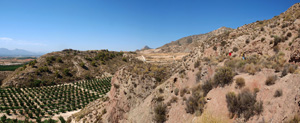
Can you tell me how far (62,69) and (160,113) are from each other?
59.7 m

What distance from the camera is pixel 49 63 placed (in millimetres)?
56594

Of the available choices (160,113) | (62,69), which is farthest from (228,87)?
(62,69)

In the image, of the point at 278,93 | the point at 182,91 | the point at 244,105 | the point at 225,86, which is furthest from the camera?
the point at 182,91

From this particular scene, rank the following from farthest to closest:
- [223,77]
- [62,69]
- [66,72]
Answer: [62,69], [66,72], [223,77]

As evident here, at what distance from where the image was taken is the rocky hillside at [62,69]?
45031 mm

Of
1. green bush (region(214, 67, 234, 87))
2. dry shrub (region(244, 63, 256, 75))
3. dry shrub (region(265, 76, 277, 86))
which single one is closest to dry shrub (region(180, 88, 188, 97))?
green bush (region(214, 67, 234, 87))

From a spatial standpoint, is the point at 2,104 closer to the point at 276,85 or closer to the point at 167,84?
the point at 167,84

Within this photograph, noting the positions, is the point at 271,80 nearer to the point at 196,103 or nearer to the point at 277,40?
the point at 196,103

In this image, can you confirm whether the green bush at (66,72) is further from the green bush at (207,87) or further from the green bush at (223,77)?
the green bush at (223,77)

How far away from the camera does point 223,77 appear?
7641mm

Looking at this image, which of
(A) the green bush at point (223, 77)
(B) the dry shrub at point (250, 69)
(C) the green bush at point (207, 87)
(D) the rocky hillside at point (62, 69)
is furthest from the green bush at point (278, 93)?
(D) the rocky hillside at point (62, 69)

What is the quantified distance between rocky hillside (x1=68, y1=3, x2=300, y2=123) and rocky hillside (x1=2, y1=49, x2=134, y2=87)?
4383cm

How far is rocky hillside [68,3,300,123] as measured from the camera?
17.9 ft

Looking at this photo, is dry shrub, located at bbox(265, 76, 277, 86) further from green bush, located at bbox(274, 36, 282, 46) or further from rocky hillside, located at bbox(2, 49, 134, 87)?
rocky hillside, located at bbox(2, 49, 134, 87)
